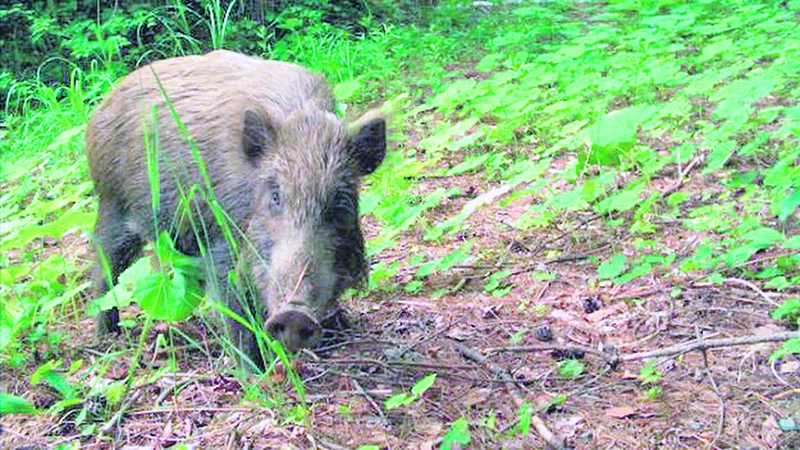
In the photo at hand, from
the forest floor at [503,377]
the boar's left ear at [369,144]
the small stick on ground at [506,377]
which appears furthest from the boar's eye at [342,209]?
the small stick on ground at [506,377]

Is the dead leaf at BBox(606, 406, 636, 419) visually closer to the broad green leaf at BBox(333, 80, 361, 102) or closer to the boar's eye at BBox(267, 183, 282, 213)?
the boar's eye at BBox(267, 183, 282, 213)

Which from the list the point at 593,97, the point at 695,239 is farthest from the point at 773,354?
the point at 593,97

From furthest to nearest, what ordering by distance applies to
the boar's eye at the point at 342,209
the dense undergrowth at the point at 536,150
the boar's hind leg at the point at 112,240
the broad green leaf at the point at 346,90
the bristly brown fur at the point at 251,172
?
1. the broad green leaf at the point at 346,90
2. the boar's hind leg at the point at 112,240
3. the dense undergrowth at the point at 536,150
4. the boar's eye at the point at 342,209
5. the bristly brown fur at the point at 251,172

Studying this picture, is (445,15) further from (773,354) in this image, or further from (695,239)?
(773,354)

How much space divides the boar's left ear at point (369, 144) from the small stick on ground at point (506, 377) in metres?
0.86

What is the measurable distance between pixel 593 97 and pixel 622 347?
3.64 meters

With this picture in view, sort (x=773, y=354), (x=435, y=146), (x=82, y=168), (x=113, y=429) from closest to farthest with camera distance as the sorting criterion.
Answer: (x=773, y=354), (x=113, y=429), (x=435, y=146), (x=82, y=168)

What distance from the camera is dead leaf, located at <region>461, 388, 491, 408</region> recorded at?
3383mm

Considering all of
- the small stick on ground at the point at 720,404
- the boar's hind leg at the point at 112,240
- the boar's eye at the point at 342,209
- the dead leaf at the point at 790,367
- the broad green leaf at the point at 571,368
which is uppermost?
the boar's eye at the point at 342,209

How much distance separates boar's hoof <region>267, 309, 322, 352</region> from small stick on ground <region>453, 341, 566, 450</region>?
716 mm

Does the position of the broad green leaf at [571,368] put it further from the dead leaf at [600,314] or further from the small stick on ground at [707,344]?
the dead leaf at [600,314]

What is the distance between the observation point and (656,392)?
323 centimetres

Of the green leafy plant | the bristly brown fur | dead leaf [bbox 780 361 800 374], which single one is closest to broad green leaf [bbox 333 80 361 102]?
the bristly brown fur

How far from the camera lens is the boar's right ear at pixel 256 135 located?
3902mm
